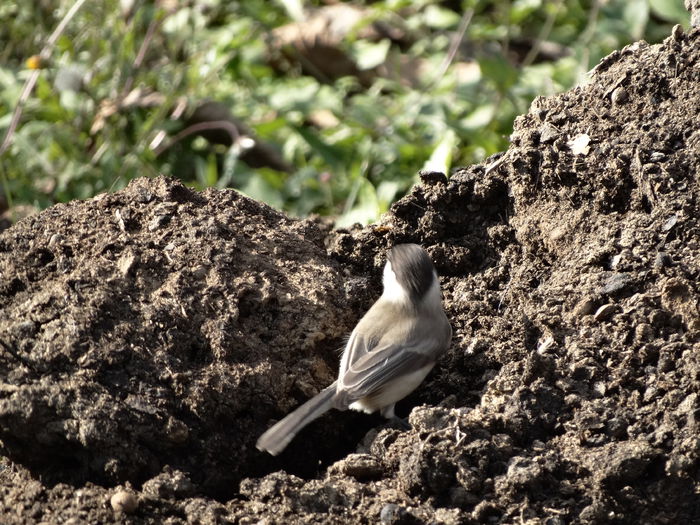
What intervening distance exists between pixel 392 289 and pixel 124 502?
1468 millimetres

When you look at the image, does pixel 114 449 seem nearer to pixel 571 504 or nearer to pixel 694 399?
A: pixel 571 504

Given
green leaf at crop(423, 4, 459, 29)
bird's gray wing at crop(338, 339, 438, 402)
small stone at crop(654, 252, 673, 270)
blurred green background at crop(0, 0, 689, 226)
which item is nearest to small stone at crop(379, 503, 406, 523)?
Result: bird's gray wing at crop(338, 339, 438, 402)

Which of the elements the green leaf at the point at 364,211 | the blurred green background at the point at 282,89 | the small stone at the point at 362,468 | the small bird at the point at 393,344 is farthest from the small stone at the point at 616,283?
the blurred green background at the point at 282,89

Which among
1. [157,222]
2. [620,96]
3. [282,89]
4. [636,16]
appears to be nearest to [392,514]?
[157,222]

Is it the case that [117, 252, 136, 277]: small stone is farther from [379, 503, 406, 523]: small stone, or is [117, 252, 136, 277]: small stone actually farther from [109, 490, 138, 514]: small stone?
[379, 503, 406, 523]: small stone

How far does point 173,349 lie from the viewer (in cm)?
360

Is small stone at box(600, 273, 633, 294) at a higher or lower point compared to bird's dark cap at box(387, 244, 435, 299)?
lower

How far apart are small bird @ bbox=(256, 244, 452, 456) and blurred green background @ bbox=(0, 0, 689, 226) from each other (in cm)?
169

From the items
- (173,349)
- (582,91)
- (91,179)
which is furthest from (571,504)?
(91,179)

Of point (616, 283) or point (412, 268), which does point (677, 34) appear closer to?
point (616, 283)

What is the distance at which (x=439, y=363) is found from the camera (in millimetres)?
3986

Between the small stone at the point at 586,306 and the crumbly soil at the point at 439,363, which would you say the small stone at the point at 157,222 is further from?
the small stone at the point at 586,306

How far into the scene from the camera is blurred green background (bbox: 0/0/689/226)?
6922 millimetres

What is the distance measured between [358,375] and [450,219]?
3.40ft
